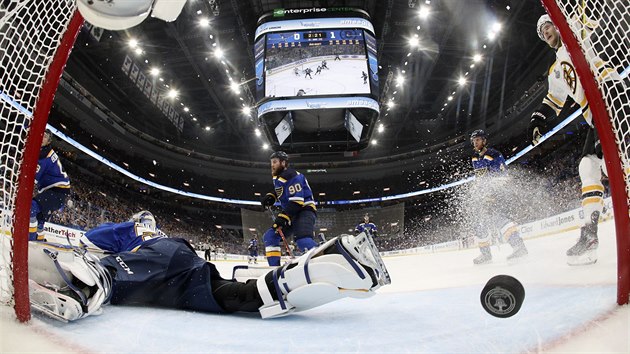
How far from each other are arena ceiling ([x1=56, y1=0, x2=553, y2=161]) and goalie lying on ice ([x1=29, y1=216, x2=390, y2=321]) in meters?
8.66

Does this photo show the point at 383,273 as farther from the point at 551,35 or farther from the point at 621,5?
the point at 551,35

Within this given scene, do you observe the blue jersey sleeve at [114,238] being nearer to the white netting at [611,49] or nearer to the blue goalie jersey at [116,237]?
the blue goalie jersey at [116,237]

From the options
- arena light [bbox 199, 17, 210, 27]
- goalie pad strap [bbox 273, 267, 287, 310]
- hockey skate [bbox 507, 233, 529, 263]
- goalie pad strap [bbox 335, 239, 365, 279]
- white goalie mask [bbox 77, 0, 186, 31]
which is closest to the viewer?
white goalie mask [bbox 77, 0, 186, 31]

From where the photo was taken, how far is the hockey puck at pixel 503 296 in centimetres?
99

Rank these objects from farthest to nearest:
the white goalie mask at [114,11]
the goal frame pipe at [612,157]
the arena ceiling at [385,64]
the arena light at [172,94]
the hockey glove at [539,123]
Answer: the arena light at [172,94] < the arena ceiling at [385,64] < the hockey glove at [539,123] < the goal frame pipe at [612,157] < the white goalie mask at [114,11]

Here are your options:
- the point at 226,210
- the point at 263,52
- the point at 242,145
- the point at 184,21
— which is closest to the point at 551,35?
Answer: the point at 263,52

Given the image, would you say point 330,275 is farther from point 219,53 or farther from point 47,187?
point 219,53

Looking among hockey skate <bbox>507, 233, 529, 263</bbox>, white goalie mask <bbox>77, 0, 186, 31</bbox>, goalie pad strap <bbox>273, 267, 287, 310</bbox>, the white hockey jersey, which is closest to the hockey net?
white goalie mask <bbox>77, 0, 186, 31</bbox>

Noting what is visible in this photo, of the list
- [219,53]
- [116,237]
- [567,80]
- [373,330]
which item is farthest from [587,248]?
[219,53]

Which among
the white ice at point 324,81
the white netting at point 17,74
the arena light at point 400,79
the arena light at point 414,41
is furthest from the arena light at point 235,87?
the white netting at point 17,74

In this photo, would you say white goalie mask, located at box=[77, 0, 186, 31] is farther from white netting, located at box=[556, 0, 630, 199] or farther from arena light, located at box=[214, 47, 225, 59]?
arena light, located at box=[214, 47, 225, 59]

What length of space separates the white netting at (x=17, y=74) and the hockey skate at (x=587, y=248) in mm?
2517

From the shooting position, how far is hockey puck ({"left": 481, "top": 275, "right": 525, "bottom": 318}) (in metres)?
0.99

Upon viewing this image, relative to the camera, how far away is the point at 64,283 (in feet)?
4.47
